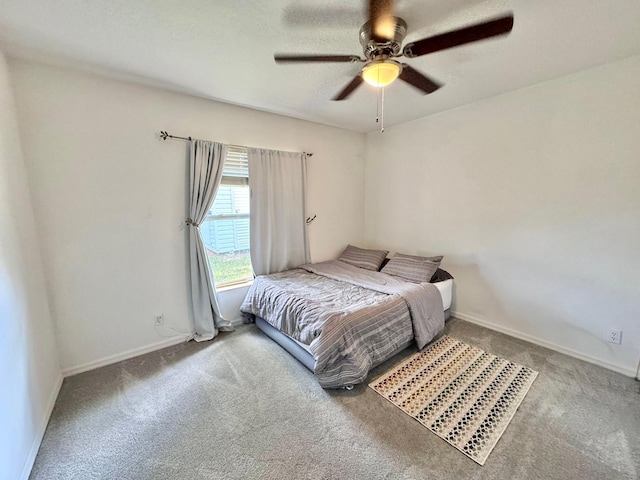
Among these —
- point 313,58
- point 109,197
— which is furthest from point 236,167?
point 313,58

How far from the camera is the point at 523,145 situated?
2506mm

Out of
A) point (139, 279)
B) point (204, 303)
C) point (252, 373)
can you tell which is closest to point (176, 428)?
point (252, 373)

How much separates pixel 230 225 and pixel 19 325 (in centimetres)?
174

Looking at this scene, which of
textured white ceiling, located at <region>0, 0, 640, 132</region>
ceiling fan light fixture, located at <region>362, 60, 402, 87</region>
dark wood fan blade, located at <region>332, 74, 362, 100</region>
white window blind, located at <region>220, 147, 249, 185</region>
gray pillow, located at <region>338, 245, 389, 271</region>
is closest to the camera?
textured white ceiling, located at <region>0, 0, 640, 132</region>

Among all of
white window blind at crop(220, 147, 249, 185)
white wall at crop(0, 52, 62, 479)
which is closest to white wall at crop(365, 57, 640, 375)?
white window blind at crop(220, 147, 249, 185)

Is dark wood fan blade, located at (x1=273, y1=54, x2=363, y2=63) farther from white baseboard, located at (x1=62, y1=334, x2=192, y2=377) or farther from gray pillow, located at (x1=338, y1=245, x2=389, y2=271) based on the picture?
white baseboard, located at (x1=62, y1=334, x2=192, y2=377)

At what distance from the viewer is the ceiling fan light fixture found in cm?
154

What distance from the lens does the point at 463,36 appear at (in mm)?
1284

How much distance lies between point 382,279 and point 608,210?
1.94 m

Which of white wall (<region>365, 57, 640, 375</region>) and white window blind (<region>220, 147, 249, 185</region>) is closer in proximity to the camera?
white wall (<region>365, 57, 640, 375</region>)

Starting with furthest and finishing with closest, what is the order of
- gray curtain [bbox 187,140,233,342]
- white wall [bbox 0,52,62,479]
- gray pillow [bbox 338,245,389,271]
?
gray pillow [bbox 338,245,389,271]
gray curtain [bbox 187,140,233,342]
white wall [bbox 0,52,62,479]

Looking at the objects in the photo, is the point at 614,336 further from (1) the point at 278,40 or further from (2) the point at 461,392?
(1) the point at 278,40

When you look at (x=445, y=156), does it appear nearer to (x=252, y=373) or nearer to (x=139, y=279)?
(x=252, y=373)

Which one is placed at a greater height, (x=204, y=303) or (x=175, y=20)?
(x=175, y=20)
